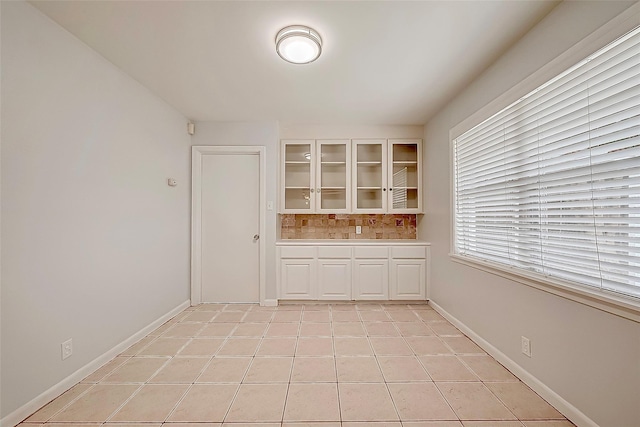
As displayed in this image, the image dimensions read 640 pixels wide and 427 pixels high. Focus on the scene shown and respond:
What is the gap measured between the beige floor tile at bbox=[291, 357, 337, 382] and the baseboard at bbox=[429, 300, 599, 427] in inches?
51.4

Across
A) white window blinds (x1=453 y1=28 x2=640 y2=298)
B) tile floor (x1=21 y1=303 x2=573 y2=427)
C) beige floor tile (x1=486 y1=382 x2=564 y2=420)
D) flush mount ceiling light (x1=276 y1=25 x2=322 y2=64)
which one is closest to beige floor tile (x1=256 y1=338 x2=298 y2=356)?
tile floor (x1=21 y1=303 x2=573 y2=427)

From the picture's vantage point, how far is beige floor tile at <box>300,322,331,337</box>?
274cm

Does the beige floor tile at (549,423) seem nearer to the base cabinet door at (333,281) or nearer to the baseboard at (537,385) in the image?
the baseboard at (537,385)

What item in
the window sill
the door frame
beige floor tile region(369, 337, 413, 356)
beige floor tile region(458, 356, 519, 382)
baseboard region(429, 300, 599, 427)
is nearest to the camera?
the window sill

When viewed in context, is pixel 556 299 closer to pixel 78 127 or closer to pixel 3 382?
pixel 3 382

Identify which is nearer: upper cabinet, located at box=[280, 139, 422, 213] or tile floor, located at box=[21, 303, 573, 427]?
tile floor, located at box=[21, 303, 573, 427]

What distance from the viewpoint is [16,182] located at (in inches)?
61.0

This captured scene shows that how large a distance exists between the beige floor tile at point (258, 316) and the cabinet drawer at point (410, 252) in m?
1.75

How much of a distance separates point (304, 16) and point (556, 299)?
91.6 inches

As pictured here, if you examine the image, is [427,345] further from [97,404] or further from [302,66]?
[302,66]

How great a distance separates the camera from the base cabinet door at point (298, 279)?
3633 mm

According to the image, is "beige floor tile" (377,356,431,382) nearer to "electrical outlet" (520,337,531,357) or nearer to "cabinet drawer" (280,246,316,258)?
"electrical outlet" (520,337,531,357)

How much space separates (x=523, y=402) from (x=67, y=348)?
9.82 ft

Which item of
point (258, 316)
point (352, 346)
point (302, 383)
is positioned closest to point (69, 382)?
point (302, 383)
